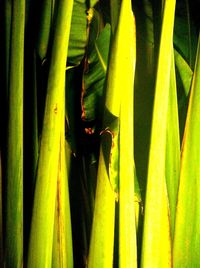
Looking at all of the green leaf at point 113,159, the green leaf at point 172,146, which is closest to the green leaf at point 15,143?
the green leaf at point 113,159

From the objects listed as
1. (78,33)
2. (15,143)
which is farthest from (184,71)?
(15,143)

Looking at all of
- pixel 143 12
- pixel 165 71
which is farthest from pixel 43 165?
pixel 143 12

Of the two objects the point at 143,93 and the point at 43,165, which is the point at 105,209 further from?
the point at 143,93

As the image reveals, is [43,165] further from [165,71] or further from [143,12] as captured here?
[143,12]

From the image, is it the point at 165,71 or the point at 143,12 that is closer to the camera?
the point at 165,71

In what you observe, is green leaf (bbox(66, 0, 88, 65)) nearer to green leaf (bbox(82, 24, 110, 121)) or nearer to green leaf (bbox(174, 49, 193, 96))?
green leaf (bbox(82, 24, 110, 121))

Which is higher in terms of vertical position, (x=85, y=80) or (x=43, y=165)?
(x=85, y=80)

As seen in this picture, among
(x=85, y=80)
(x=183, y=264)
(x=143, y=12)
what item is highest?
(x=143, y=12)

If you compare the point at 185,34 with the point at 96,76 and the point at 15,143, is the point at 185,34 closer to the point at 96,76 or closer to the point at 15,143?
the point at 96,76
